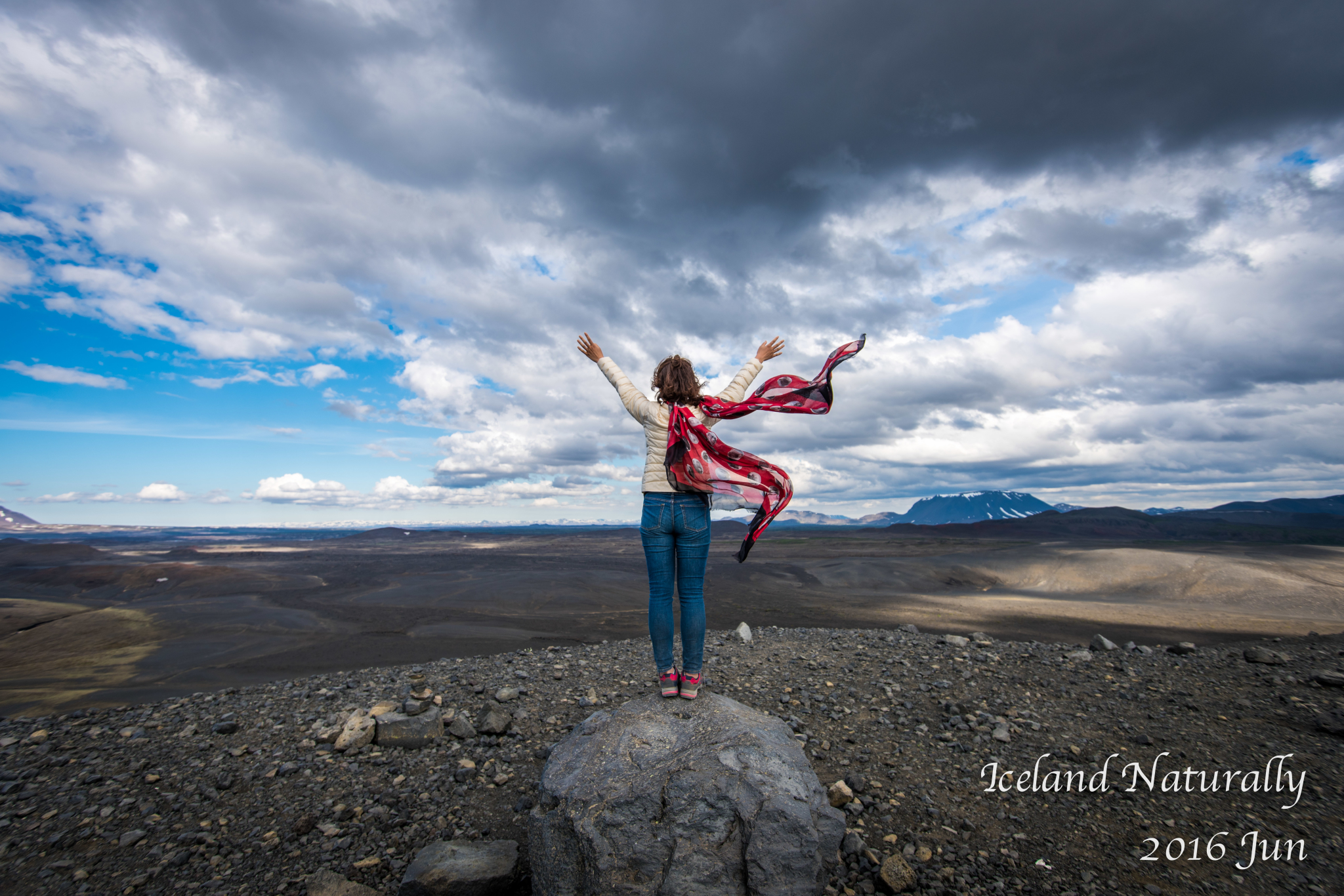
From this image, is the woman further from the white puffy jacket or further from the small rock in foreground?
the small rock in foreground

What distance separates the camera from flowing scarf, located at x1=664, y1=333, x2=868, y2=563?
187 inches

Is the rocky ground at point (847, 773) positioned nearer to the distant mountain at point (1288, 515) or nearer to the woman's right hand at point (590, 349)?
the woman's right hand at point (590, 349)

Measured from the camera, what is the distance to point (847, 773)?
6.04 m

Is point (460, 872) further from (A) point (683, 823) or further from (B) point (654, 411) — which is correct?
(B) point (654, 411)

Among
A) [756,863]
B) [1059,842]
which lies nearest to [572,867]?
[756,863]

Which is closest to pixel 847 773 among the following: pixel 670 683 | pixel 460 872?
pixel 670 683

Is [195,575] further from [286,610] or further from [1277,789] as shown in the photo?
[1277,789]

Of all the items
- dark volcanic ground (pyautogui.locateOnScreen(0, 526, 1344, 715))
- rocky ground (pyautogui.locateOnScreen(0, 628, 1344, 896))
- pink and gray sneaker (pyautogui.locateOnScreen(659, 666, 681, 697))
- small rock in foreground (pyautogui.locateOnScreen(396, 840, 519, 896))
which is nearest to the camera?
small rock in foreground (pyautogui.locateOnScreen(396, 840, 519, 896))

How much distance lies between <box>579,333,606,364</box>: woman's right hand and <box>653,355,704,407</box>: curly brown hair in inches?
24.3

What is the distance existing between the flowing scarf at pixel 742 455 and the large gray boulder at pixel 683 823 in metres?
1.66

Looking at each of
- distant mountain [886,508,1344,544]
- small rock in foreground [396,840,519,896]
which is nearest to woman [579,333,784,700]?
small rock in foreground [396,840,519,896]

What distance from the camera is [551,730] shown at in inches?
275

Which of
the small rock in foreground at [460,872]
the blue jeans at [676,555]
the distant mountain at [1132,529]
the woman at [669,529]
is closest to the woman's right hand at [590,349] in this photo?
the woman at [669,529]

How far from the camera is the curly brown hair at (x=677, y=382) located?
4.99 m
